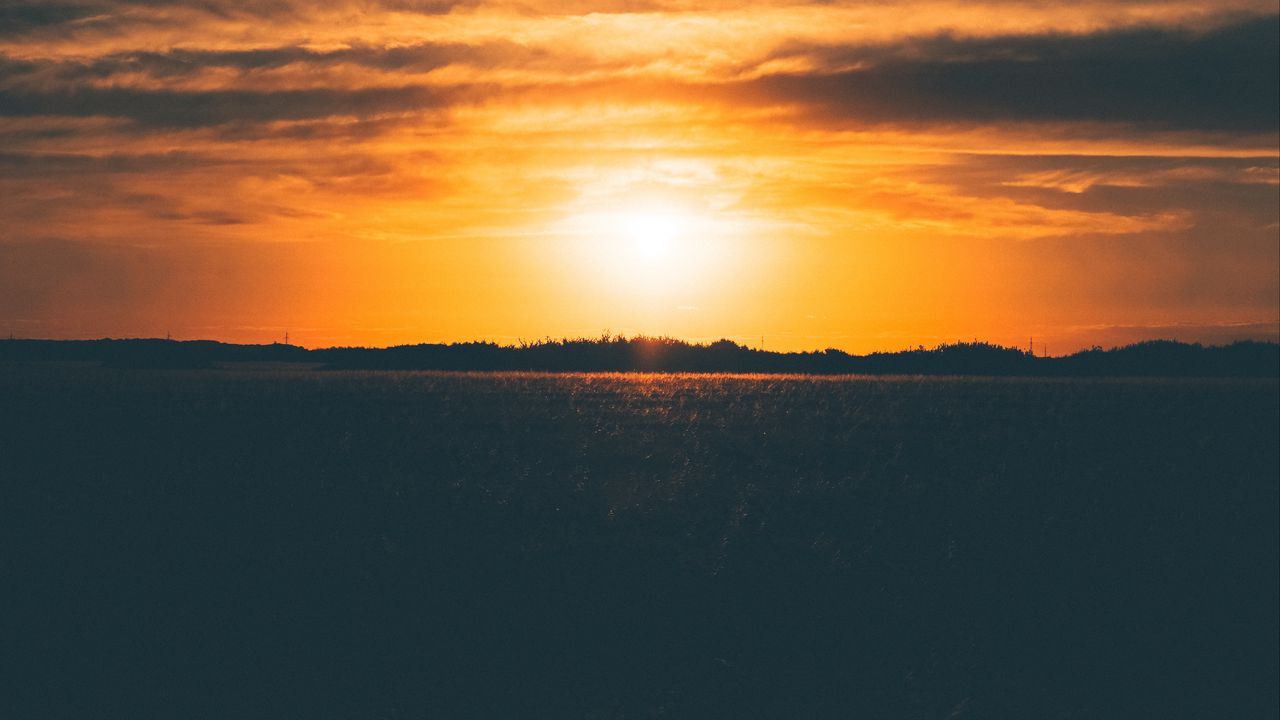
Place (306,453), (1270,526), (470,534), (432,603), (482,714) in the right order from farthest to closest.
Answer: (306,453), (1270,526), (470,534), (432,603), (482,714)

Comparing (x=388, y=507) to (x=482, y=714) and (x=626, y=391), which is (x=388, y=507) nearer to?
(x=482, y=714)

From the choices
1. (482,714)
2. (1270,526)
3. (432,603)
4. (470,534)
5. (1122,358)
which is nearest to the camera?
(482,714)

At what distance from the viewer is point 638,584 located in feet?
32.0

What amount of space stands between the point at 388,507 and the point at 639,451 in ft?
23.9

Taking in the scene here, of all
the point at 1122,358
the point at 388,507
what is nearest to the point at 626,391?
the point at 388,507

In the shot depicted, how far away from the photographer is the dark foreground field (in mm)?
7465

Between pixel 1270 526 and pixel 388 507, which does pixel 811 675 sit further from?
pixel 1270 526

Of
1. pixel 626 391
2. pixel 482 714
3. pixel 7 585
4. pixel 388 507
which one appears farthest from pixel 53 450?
pixel 626 391

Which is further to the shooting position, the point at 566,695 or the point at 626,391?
the point at 626,391

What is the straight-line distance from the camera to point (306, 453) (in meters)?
19.3

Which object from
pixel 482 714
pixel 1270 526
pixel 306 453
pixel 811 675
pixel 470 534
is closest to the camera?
pixel 482 714

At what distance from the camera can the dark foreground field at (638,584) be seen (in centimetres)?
746

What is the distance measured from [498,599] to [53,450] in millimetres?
14620

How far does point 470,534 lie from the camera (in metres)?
11.7
